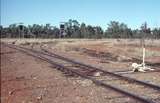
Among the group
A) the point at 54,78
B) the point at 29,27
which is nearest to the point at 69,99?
the point at 54,78

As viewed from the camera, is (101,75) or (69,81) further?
(101,75)

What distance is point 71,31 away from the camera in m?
173

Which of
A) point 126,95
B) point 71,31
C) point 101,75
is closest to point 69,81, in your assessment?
point 101,75

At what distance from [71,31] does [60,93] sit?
160 metres

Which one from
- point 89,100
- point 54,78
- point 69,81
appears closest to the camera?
point 89,100

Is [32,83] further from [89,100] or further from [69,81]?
[89,100]

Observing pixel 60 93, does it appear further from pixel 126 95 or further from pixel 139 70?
pixel 139 70

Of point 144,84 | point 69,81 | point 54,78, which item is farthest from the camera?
point 54,78

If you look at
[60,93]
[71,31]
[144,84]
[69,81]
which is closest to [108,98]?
[60,93]

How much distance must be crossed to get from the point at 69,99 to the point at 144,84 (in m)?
4.20

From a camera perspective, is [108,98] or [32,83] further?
[32,83]

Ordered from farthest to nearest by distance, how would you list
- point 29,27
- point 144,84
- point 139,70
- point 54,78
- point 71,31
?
point 29,27 < point 71,31 < point 139,70 < point 54,78 < point 144,84

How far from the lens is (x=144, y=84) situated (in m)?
15.1

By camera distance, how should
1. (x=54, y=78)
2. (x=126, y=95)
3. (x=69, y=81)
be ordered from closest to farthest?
(x=126, y=95), (x=69, y=81), (x=54, y=78)
